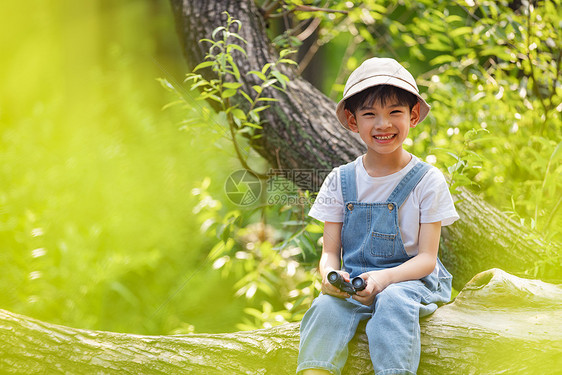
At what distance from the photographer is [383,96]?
0.86m

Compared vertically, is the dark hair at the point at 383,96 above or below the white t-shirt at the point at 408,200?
above

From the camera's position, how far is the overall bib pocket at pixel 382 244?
0.88m

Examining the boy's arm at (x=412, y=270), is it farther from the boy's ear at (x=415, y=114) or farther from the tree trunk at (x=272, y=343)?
the boy's ear at (x=415, y=114)

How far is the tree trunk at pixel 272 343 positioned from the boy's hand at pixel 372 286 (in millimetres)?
57

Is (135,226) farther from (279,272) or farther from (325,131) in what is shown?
(325,131)

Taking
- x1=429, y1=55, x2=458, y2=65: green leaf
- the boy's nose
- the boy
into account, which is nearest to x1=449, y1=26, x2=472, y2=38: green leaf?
x1=429, y1=55, x2=458, y2=65: green leaf

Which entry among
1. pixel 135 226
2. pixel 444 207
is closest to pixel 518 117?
pixel 444 207

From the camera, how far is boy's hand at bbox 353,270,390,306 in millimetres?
808

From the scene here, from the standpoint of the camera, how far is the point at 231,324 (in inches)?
86.8

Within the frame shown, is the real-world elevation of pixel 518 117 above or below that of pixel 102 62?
below

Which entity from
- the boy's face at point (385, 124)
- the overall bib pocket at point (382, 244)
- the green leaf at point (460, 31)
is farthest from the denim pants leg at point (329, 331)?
the green leaf at point (460, 31)

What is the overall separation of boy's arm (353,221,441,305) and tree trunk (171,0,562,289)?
430 mm

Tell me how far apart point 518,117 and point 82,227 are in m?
1.58

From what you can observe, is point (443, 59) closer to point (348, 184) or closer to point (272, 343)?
point (348, 184)
